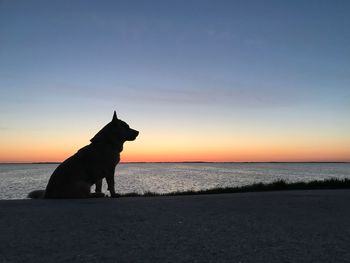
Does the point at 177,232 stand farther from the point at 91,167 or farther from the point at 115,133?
the point at 115,133

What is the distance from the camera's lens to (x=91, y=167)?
10992mm

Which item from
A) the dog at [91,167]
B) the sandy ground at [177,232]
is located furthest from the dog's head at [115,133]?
the sandy ground at [177,232]

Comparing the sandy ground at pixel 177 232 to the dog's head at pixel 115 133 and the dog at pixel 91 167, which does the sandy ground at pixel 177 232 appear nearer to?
the dog at pixel 91 167

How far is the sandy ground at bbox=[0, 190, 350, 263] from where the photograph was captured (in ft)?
15.4

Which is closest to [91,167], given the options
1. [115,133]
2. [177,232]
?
[115,133]

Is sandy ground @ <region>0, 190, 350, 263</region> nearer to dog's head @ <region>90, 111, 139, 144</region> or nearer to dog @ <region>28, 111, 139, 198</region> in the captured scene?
dog @ <region>28, 111, 139, 198</region>

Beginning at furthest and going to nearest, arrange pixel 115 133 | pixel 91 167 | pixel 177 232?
pixel 115 133 → pixel 91 167 → pixel 177 232

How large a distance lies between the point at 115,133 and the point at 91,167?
133cm

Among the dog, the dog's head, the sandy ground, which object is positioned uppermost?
the dog's head

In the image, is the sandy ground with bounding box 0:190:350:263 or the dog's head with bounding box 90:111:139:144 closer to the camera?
the sandy ground with bounding box 0:190:350:263

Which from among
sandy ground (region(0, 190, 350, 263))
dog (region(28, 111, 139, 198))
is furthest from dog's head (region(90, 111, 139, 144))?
sandy ground (region(0, 190, 350, 263))

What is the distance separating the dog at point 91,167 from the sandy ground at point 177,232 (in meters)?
1.79

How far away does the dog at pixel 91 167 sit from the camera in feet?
35.4

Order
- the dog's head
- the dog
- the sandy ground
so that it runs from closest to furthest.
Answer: the sandy ground
the dog
the dog's head
